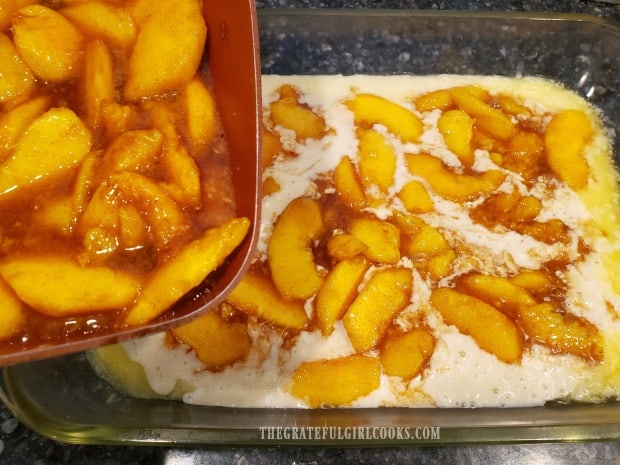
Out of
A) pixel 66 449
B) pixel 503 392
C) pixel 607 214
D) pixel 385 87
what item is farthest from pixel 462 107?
pixel 66 449

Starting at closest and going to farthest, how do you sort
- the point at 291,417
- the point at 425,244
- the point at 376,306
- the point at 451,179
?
the point at 291,417, the point at 376,306, the point at 425,244, the point at 451,179

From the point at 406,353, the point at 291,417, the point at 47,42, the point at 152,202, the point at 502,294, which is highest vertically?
the point at 47,42

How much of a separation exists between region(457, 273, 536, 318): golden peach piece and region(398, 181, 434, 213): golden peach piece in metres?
0.27

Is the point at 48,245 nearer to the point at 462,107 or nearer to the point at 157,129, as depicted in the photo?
the point at 157,129

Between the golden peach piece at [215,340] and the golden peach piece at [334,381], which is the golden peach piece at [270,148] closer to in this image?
the golden peach piece at [215,340]

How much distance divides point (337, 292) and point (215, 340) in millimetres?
344

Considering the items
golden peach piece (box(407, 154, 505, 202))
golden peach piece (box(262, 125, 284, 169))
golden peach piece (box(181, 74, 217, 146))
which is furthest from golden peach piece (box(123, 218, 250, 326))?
golden peach piece (box(407, 154, 505, 202))

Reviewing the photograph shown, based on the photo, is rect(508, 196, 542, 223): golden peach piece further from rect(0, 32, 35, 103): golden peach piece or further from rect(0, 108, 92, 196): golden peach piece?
rect(0, 32, 35, 103): golden peach piece

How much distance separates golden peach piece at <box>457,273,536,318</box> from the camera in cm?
Answer: 157

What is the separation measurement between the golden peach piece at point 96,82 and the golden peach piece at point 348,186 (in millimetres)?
737

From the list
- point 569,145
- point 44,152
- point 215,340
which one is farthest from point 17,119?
point 569,145

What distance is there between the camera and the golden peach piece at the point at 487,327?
1.52 m

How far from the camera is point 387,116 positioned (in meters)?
1.87

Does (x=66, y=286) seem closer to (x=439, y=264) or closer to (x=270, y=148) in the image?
(x=270, y=148)
